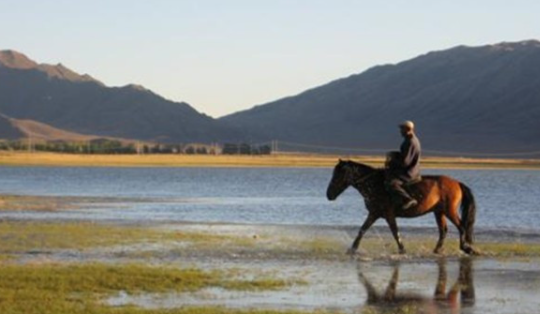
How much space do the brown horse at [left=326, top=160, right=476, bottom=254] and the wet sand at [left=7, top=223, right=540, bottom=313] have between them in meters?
0.60

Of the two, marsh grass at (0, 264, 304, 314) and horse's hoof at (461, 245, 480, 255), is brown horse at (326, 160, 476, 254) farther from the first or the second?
marsh grass at (0, 264, 304, 314)

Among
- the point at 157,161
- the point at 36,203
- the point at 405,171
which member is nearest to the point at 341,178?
the point at 405,171

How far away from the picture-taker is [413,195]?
25.7 meters

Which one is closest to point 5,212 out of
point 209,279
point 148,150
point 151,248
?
point 151,248

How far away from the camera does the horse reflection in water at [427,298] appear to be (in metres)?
17.3

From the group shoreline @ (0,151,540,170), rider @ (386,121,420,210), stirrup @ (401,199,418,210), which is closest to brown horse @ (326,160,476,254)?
stirrup @ (401,199,418,210)

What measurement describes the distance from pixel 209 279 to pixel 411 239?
40.8ft

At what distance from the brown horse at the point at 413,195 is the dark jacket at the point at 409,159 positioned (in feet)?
0.97

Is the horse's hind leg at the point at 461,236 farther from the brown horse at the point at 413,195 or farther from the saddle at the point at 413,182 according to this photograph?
the saddle at the point at 413,182

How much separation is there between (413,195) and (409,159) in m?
0.85

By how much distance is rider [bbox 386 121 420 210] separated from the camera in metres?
25.4

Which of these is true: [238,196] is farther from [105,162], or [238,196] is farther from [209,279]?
[105,162]

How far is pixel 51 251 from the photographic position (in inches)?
1031

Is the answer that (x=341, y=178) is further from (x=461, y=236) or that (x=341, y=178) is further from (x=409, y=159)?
(x=461, y=236)
